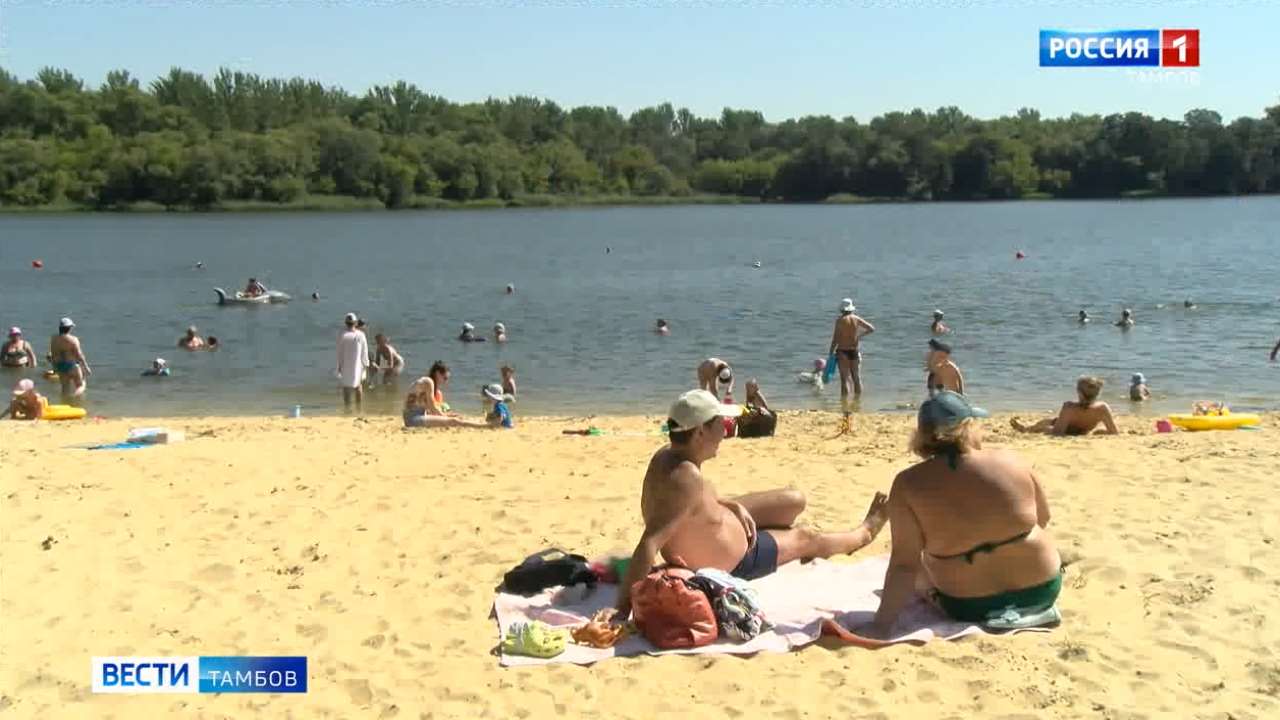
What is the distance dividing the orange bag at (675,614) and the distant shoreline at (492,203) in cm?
10735

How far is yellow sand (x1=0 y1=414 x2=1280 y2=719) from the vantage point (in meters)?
5.13

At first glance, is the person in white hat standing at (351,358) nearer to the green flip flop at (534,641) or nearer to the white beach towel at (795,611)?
the white beach towel at (795,611)

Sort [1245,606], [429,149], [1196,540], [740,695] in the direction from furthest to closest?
[429,149]
[1196,540]
[1245,606]
[740,695]

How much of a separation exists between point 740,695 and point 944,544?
117 cm

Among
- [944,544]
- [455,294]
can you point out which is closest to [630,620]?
[944,544]

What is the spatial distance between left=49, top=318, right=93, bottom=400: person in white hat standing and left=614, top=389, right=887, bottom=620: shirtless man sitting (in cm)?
1504

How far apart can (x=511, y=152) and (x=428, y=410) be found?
119 meters

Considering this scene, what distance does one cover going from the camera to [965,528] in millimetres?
5348

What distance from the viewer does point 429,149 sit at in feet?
405

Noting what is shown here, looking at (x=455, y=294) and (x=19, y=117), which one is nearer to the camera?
(x=455, y=294)

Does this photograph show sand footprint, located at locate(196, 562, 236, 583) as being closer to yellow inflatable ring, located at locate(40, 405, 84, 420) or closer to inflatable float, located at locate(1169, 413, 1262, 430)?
inflatable float, located at locate(1169, 413, 1262, 430)

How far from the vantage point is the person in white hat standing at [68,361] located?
1859cm

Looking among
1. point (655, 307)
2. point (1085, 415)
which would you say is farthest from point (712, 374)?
point (655, 307)

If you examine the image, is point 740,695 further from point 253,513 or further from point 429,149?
point 429,149
